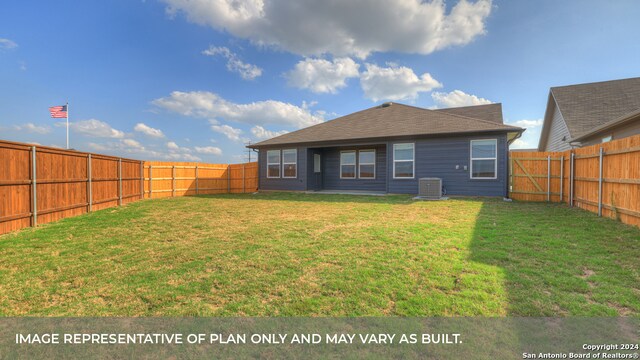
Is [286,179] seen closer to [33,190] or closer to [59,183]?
[59,183]

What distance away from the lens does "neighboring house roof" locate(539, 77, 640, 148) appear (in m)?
13.6

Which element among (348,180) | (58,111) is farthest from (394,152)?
(58,111)

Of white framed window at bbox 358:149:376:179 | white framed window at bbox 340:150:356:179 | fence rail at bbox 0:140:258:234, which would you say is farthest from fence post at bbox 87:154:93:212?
white framed window at bbox 358:149:376:179

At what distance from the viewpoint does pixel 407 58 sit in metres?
14.8

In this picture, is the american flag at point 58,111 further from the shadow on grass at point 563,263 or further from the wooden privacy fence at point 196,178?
the shadow on grass at point 563,263

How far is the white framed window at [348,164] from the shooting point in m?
15.4

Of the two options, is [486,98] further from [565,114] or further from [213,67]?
[213,67]

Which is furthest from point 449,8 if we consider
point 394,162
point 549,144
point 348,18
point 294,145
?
point 549,144

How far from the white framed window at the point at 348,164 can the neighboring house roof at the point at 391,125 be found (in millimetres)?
1395

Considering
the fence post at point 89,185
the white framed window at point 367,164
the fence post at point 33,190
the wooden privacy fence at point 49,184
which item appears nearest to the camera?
the wooden privacy fence at point 49,184

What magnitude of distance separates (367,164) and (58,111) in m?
18.0

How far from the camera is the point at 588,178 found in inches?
316

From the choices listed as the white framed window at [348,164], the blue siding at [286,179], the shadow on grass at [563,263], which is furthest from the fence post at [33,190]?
the white framed window at [348,164]

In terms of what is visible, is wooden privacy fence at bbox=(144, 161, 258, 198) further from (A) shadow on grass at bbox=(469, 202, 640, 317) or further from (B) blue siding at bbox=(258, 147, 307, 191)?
(A) shadow on grass at bbox=(469, 202, 640, 317)
